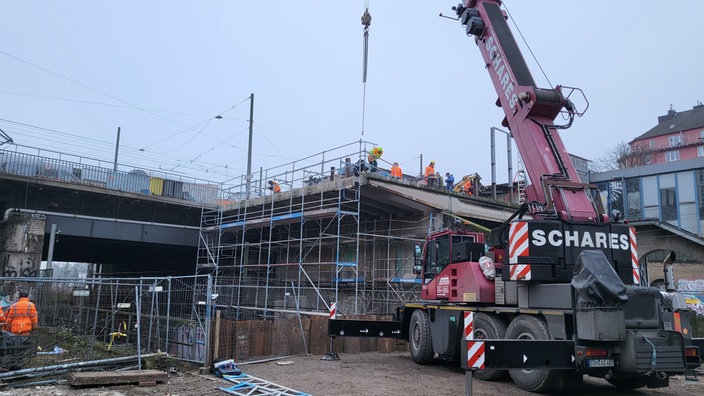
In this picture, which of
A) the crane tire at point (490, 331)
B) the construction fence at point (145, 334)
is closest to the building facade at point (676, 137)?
the construction fence at point (145, 334)

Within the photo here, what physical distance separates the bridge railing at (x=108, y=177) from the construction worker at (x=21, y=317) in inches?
568

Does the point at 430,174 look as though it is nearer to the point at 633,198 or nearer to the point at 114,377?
the point at 633,198

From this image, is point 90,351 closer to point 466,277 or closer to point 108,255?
point 466,277

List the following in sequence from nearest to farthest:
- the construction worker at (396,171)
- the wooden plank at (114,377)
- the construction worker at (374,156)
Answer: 1. the wooden plank at (114,377)
2. the construction worker at (374,156)
3. the construction worker at (396,171)

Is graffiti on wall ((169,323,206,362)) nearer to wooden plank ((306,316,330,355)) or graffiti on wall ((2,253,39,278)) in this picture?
wooden plank ((306,316,330,355))

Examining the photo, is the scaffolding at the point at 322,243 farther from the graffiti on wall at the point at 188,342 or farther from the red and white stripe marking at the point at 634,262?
the red and white stripe marking at the point at 634,262

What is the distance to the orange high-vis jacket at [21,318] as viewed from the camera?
36.4ft

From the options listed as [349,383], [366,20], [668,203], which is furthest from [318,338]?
[668,203]

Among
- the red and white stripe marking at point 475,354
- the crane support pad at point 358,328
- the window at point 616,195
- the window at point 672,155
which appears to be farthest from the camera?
the window at point 672,155

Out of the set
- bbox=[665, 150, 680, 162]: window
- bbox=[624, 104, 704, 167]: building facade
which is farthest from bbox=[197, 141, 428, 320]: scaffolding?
bbox=[665, 150, 680, 162]: window

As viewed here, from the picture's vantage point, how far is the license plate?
8039 millimetres

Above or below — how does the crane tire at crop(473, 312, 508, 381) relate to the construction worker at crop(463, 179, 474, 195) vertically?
below

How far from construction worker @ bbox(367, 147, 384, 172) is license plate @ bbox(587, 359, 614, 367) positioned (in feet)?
44.4

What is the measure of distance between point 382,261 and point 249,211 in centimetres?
833
